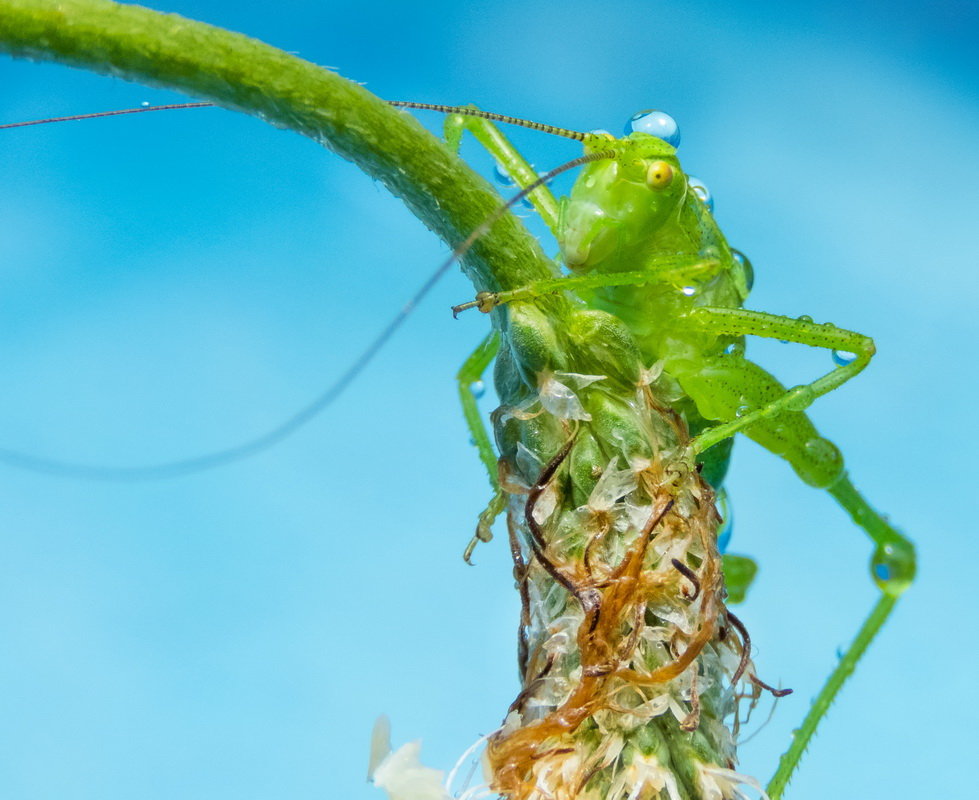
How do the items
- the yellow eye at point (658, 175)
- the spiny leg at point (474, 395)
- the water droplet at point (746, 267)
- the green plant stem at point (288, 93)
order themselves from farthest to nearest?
the water droplet at point (746, 267), the spiny leg at point (474, 395), the yellow eye at point (658, 175), the green plant stem at point (288, 93)

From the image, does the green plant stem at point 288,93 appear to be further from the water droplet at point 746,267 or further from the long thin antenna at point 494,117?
the water droplet at point 746,267

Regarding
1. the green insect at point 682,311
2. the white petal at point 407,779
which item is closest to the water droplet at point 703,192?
the green insect at point 682,311

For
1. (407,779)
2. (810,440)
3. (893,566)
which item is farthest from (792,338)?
(407,779)

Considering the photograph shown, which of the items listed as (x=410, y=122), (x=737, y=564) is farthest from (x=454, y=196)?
(x=737, y=564)

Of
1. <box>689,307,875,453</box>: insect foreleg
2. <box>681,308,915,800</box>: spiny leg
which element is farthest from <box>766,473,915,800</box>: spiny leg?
<box>689,307,875,453</box>: insect foreleg

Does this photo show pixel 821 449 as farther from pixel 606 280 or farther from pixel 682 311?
pixel 606 280

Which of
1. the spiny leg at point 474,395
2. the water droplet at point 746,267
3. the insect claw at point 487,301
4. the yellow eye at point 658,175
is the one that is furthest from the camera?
the water droplet at point 746,267
